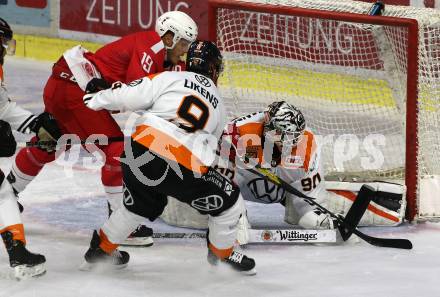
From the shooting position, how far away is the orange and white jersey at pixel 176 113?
150 inches

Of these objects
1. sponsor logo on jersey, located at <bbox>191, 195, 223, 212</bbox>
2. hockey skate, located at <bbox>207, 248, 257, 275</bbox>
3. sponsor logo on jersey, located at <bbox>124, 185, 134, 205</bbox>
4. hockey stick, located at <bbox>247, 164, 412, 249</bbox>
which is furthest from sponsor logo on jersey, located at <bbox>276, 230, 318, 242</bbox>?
sponsor logo on jersey, located at <bbox>124, 185, 134, 205</bbox>

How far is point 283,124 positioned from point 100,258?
969mm

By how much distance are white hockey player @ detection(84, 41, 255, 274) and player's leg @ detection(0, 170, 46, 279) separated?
33 centimetres

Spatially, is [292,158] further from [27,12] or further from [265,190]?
[27,12]

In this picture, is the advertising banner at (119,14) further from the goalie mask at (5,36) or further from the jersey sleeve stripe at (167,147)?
the jersey sleeve stripe at (167,147)

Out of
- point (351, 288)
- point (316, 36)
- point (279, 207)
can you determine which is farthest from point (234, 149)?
point (316, 36)

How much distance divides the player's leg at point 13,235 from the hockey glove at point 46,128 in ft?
1.54

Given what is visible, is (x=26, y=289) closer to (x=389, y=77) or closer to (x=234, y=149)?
(x=234, y=149)

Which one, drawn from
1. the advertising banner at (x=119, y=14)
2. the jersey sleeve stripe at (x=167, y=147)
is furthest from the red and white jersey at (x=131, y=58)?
the advertising banner at (x=119, y=14)

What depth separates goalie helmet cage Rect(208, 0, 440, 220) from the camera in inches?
191

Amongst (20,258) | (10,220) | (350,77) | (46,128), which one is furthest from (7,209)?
(350,77)

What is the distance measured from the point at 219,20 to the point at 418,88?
3.22ft

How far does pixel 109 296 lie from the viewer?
3.78m

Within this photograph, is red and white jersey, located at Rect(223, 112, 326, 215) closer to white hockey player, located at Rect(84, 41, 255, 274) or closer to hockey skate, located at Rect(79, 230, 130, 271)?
white hockey player, located at Rect(84, 41, 255, 274)
